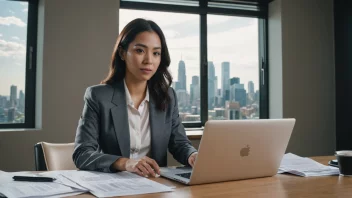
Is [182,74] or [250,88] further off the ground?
[182,74]

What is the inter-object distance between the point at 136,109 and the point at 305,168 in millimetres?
833

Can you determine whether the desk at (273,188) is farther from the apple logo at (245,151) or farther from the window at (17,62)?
the window at (17,62)

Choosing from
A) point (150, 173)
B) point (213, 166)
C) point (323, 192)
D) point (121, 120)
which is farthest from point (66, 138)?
point (323, 192)

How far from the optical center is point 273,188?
1203 millimetres

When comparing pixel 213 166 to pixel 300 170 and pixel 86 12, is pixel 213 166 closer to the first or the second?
pixel 300 170

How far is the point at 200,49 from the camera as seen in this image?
3938mm

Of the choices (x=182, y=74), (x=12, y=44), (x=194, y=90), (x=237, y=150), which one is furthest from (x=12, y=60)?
(x=237, y=150)

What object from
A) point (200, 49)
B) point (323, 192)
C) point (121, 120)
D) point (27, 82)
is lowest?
point (323, 192)

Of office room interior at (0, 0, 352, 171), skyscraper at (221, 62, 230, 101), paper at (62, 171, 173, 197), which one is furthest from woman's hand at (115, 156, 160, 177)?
skyscraper at (221, 62, 230, 101)

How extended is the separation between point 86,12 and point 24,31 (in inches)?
23.3

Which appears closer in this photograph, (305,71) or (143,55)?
(143,55)

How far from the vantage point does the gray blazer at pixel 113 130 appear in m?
1.57

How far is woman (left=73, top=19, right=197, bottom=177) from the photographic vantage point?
1.68m

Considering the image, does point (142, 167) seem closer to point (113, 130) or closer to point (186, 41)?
point (113, 130)
